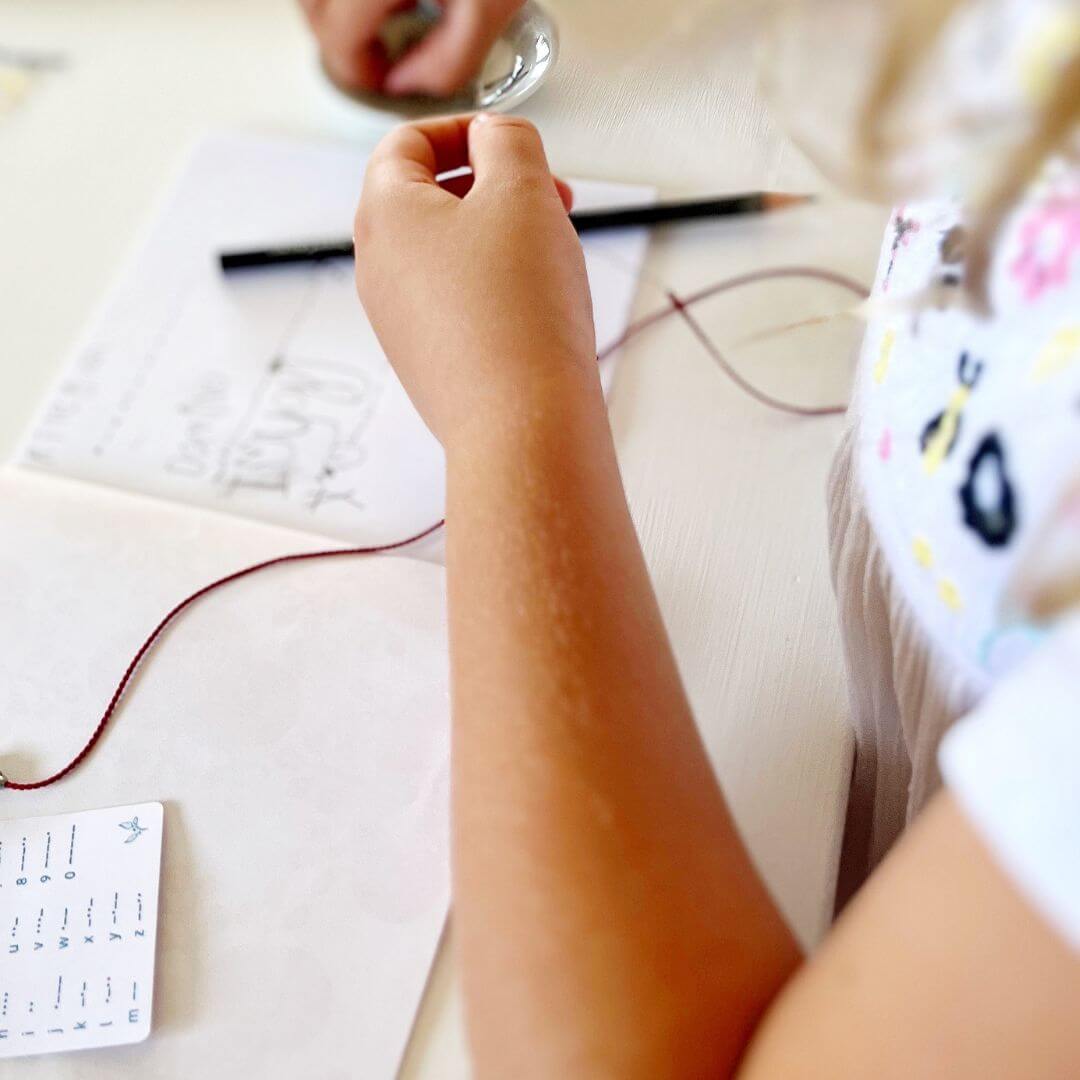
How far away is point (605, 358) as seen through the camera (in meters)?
0.49

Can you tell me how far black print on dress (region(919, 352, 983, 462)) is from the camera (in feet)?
0.85

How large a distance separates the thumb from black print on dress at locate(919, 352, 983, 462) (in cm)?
19

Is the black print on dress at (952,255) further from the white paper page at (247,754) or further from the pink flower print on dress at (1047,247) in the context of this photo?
the white paper page at (247,754)

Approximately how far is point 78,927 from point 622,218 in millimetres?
399

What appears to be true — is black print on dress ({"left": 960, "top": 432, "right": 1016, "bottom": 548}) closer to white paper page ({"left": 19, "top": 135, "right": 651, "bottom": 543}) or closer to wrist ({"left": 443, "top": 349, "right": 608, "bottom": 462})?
wrist ({"left": 443, "top": 349, "right": 608, "bottom": 462})

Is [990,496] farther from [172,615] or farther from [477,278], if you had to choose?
[172,615]

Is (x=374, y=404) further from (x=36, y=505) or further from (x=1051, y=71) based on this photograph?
(x=1051, y=71)

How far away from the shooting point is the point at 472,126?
0.42 m

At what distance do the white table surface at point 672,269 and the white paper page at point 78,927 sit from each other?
0.10 m

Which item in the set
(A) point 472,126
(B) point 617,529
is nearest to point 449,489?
(B) point 617,529

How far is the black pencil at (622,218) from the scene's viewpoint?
52 centimetres

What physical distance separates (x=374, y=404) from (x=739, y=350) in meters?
0.18

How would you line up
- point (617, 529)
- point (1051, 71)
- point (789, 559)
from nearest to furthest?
point (1051, 71), point (617, 529), point (789, 559)

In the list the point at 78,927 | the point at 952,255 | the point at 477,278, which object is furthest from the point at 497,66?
the point at 78,927
